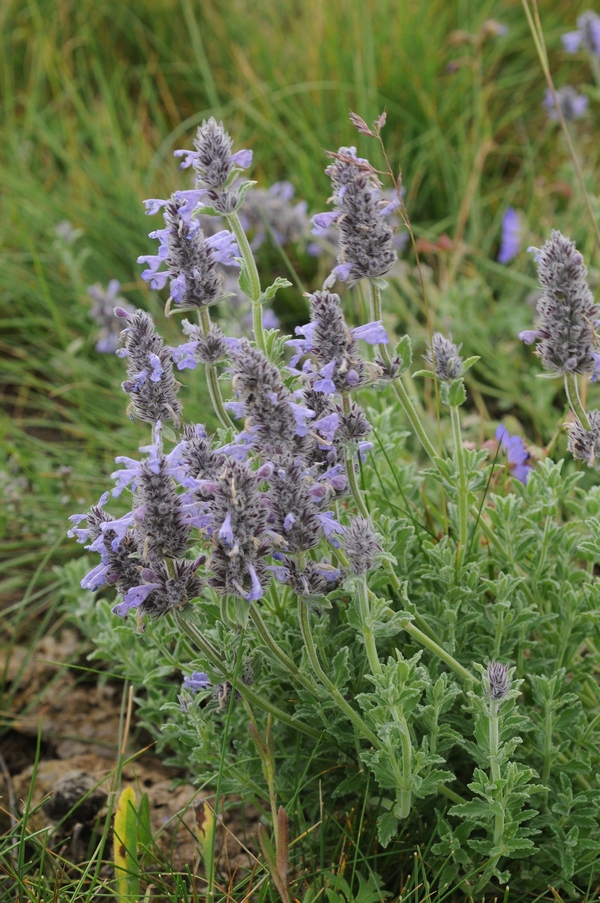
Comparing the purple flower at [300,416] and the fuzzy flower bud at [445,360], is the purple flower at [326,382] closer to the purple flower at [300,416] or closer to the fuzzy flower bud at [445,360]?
the purple flower at [300,416]

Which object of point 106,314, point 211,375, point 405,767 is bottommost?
point 405,767

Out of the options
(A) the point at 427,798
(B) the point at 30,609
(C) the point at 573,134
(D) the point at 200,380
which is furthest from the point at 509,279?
(A) the point at 427,798

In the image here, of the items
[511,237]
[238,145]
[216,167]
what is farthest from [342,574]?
[238,145]

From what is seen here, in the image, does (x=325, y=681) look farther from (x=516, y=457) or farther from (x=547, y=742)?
(x=516, y=457)

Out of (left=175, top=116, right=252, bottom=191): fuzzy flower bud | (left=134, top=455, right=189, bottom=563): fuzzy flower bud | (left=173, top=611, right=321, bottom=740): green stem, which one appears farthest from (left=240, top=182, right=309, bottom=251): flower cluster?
(left=134, top=455, right=189, bottom=563): fuzzy flower bud

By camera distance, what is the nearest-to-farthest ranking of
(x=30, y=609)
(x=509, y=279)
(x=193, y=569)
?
(x=193, y=569) → (x=30, y=609) → (x=509, y=279)

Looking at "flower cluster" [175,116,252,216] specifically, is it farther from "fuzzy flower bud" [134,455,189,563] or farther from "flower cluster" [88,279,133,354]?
"flower cluster" [88,279,133,354]

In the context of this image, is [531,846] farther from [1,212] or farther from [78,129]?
[78,129]
